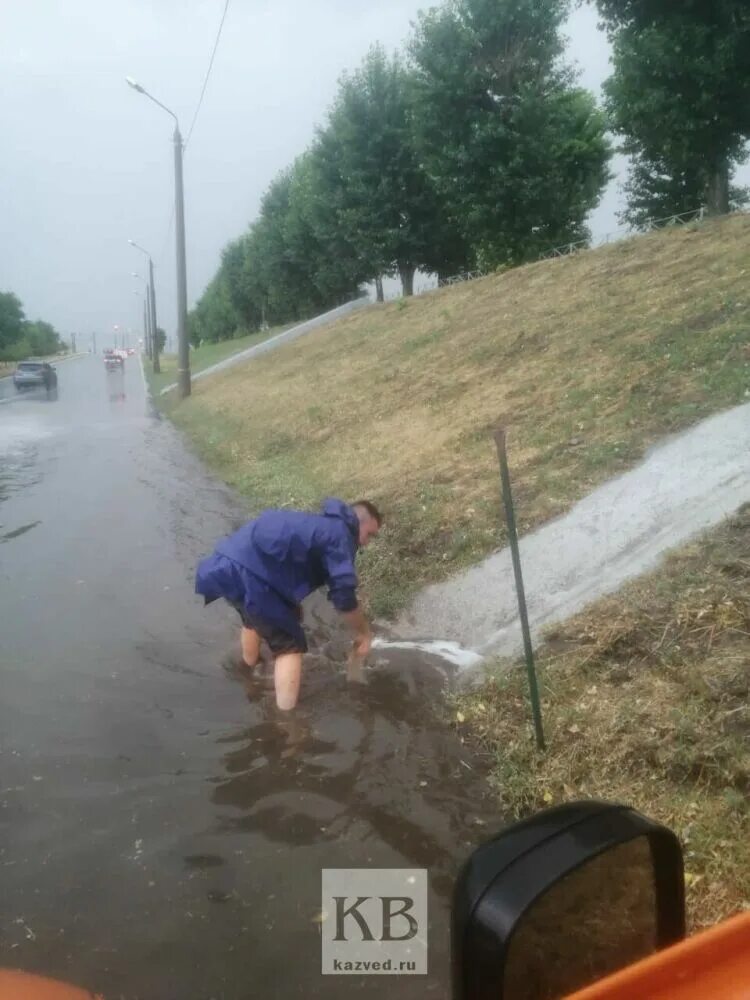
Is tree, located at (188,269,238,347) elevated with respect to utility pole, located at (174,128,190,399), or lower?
elevated

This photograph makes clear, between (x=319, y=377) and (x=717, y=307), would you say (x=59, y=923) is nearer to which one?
(x=717, y=307)

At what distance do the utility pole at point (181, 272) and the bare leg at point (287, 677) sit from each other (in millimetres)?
20997

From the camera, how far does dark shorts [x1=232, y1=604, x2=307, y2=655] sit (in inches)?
188

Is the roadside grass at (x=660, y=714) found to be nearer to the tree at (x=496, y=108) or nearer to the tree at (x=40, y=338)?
the tree at (x=496, y=108)

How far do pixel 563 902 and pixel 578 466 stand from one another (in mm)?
5580

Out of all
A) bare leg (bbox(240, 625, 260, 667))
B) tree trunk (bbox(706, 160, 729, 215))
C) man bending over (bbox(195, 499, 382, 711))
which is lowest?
bare leg (bbox(240, 625, 260, 667))

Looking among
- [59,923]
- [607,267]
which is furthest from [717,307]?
[59,923]

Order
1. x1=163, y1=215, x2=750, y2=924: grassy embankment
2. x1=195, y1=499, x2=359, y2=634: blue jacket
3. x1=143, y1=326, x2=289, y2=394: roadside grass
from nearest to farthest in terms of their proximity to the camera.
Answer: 1. x1=163, y1=215, x2=750, y2=924: grassy embankment
2. x1=195, y1=499, x2=359, y2=634: blue jacket
3. x1=143, y1=326, x2=289, y2=394: roadside grass

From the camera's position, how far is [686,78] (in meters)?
16.0

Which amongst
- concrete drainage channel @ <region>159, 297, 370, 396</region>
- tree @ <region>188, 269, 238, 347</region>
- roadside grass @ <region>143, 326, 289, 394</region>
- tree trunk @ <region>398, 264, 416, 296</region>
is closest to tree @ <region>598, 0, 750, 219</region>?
tree trunk @ <region>398, 264, 416, 296</region>

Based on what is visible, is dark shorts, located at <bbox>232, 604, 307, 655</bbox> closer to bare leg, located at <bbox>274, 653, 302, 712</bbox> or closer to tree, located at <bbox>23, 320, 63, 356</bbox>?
bare leg, located at <bbox>274, 653, 302, 712</bbox>

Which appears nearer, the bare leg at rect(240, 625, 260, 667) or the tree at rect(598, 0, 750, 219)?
the bare leg at rect(240, 625, 260, 667)

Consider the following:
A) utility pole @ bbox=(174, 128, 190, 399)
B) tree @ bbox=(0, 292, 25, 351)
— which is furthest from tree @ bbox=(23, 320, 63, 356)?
utility pole @ bbox=(174, 128, 190, 399)

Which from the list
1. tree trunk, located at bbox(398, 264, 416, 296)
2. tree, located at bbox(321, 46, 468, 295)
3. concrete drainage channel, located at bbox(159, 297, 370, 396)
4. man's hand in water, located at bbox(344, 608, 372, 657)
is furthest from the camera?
tree trunk, located at bbox(398, 264, 416, 296)
